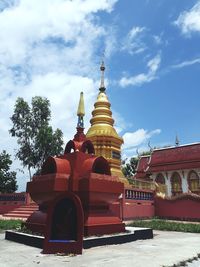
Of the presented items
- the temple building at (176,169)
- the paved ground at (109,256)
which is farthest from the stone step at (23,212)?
the temple building at (176,169)

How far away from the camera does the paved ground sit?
7.12 metres

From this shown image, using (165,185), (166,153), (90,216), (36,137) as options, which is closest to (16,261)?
(90,216)

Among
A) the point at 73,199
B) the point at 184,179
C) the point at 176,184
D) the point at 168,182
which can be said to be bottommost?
the point at 73,199

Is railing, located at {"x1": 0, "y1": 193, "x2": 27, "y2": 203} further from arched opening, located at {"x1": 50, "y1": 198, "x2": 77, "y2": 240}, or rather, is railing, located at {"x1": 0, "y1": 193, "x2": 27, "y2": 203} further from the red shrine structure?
arched opening, located at {"x1": 50, "y1": 198, "x2": 77, "y2": 240}

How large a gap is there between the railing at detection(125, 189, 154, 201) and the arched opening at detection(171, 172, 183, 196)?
37.3 feet

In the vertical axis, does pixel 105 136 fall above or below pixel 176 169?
above

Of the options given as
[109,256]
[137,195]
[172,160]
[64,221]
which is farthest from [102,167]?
[172,160]

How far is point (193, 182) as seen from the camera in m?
32.0

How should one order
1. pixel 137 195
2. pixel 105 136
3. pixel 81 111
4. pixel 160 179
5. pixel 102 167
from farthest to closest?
pixel 160 179 < pixel 105 136 < pixel 137 195 < pixel 81 111 < pixel 102 167

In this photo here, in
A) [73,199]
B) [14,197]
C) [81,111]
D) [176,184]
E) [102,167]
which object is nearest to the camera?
[73,199]

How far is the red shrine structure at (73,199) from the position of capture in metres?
8.88

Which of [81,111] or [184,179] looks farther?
[184,179]

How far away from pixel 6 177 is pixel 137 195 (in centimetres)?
1447

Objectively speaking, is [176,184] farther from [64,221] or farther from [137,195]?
[64,221]
